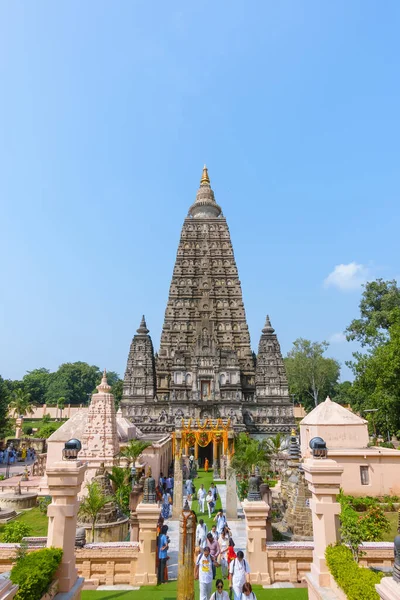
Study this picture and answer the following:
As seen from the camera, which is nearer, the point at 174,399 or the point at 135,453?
the point at 135,453

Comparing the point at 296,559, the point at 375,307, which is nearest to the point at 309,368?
the point at 375,307

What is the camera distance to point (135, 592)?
31.3ft

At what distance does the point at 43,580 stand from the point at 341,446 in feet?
73.5

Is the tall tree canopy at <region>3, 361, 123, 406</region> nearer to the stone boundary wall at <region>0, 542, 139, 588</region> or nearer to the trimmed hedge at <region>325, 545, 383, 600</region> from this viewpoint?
the stone boundary wall at <region>0, 542, 139, 588</region>

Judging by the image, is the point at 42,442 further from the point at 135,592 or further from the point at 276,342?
the point at 135,592

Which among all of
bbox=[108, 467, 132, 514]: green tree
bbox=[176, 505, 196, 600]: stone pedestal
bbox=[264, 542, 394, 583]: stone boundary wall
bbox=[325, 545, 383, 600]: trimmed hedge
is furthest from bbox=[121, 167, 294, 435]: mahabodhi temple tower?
bbox=[325, 545, 383, 600]: trimmed hedge

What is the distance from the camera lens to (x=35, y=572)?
248 inches

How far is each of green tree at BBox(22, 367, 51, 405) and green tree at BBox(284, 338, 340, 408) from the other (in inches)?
2252

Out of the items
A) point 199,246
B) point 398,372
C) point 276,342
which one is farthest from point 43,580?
point 199,246

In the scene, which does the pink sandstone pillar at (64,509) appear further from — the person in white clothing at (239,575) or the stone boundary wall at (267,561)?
the person in white clothing at (239,575)

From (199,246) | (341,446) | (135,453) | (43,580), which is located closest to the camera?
(43,580)

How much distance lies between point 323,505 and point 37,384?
9832cm

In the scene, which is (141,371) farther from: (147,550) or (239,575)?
(239,575)

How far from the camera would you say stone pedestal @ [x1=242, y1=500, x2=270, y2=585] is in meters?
9.95
